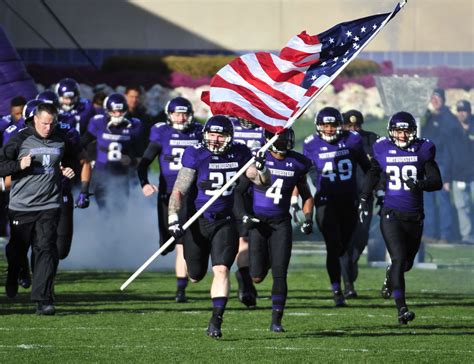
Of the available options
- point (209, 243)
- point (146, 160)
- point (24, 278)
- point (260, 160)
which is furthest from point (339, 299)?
point (260, 160)

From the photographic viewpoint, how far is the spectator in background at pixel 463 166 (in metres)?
19.5

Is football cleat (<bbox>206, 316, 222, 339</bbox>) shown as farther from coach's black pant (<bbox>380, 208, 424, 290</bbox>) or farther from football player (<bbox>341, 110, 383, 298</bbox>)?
football player (<bbox>341, 110, 383, 298</bbox>)

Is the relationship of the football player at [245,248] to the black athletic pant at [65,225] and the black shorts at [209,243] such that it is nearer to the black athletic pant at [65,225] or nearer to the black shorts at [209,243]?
the black athletic pant at [65,225]

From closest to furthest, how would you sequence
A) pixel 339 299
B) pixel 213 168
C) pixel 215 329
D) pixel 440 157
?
pixel 215 329 < pixel 213 168 < pixel 339 299 < pixel 440 157

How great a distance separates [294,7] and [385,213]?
431 inches

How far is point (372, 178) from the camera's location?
14250 millimetres

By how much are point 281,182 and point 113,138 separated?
4988 mm

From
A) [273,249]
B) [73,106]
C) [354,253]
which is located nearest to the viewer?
[273,249]

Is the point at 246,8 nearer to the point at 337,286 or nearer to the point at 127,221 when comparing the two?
the point at 127,221

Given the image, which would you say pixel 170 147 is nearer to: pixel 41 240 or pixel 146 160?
pixel 146 160

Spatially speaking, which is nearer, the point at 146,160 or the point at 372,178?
the point at 372,178

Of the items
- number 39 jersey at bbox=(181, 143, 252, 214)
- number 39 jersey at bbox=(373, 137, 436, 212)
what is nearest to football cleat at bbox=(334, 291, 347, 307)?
number 39 jersey at bbox=(373, 137, 436, 212)

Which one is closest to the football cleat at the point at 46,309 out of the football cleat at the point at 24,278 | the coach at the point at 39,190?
the coach at the point at 39,190

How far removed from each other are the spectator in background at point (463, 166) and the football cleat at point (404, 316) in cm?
626
